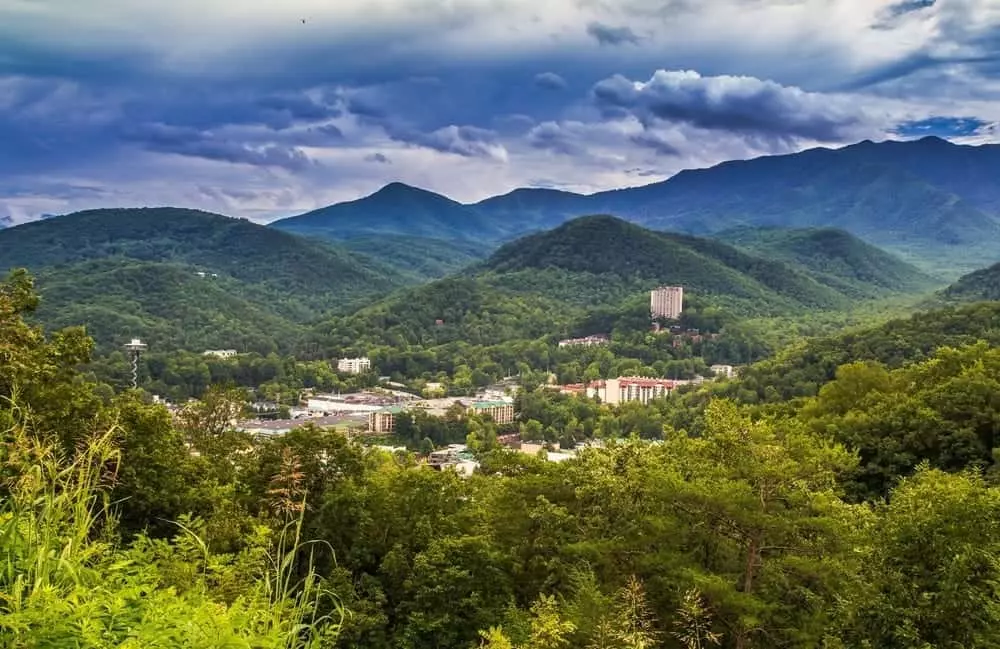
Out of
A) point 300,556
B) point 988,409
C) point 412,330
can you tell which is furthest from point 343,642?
point 412,330

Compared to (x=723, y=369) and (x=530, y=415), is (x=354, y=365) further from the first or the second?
(x=723, y=369)

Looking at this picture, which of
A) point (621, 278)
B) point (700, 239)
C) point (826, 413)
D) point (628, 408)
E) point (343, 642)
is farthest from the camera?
point (700, 239)

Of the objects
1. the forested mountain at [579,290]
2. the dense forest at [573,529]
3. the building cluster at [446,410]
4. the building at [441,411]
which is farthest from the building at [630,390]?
the dense forest at [573,529]

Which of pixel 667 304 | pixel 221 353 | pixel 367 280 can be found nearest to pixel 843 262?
pixel 667 304

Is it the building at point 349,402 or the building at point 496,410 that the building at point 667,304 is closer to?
the building at point 496,410

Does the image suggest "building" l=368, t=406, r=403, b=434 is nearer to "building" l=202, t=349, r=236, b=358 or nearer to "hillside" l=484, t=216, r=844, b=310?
"building" l=202, t=349, r=236, b=358

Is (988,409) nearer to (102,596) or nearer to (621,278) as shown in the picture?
(102,596)
